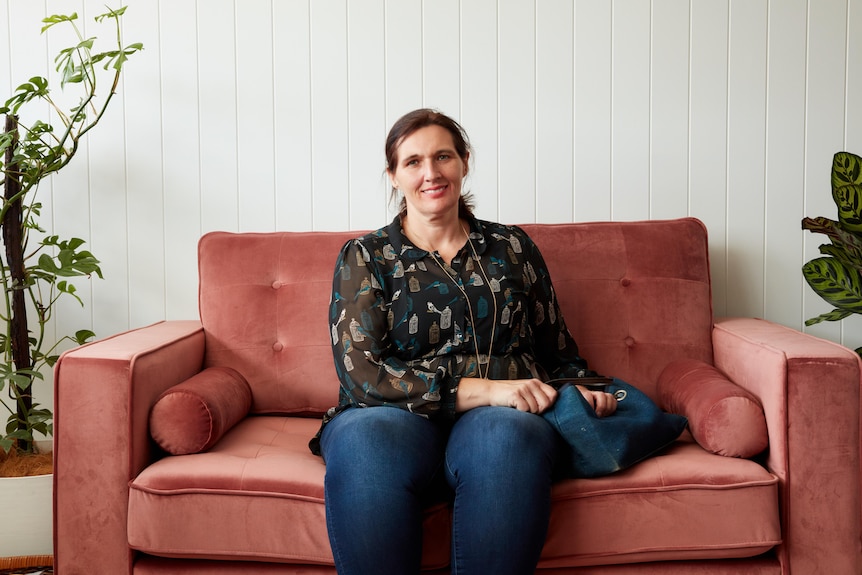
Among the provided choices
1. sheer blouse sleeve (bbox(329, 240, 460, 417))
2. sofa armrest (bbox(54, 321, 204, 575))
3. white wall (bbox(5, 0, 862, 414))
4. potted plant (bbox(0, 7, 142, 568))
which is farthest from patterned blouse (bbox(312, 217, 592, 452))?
potted plant (bbox(0, 7, 142, 568))

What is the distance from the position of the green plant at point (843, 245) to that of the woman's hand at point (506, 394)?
0.93 meters

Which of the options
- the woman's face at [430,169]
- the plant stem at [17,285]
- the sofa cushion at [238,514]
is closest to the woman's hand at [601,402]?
the sofa cushion at [238,514]

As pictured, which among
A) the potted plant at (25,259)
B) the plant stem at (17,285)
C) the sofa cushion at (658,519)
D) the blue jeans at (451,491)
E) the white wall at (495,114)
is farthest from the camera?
the white wall at (495,114)

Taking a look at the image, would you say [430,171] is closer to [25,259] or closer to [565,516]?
[565,516]

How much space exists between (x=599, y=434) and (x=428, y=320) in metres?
0.44

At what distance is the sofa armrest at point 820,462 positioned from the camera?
1590 mm

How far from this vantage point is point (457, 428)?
158 cm

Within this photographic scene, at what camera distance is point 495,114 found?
2.44 m

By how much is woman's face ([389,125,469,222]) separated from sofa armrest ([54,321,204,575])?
28.0 inches

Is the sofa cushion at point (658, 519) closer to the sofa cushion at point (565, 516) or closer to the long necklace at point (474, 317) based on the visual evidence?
the sofa cushion at point (565, 516)

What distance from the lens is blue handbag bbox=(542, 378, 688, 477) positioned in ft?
5.08

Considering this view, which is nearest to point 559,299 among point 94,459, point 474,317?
point 474,317

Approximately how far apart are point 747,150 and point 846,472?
1.18 meters

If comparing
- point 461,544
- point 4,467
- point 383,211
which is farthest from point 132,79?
point 461,544
